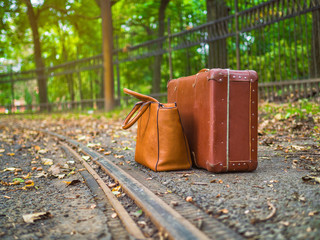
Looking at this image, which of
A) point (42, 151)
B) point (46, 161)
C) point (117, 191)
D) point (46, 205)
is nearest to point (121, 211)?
point (117, 191)

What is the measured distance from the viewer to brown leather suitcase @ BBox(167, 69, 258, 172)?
111 inches

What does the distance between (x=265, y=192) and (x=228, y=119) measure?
0.75 meters

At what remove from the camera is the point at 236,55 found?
24.0ft

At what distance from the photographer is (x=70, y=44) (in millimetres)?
20688

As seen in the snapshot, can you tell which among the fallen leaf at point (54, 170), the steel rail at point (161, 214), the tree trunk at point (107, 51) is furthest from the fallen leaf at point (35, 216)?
the tree trunk at point (107, 51)

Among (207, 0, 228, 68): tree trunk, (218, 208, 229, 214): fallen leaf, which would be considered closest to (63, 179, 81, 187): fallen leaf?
(218, 208, 229, 214): fallen leaf

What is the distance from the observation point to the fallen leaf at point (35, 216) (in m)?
2.20

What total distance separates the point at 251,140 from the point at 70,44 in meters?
19.6

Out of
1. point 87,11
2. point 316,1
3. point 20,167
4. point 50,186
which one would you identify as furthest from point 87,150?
point 87,11

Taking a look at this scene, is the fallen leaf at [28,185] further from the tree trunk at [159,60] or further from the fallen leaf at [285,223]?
the tree trunk at [159,60]

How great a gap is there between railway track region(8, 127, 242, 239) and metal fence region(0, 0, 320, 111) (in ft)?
14.7

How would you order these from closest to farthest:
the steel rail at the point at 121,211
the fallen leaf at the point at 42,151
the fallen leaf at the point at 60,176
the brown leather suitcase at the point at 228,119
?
1. the steel rail at the point at 121,211
2. the brown leather suitcase at the point at 228,119
3. the fallen leaf at the point at 60,176
4. the fallen leaf at the point at 42,151

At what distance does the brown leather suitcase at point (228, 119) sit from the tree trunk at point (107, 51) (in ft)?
29.7

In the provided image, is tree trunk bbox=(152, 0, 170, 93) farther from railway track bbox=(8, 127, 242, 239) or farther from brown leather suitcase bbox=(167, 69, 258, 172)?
railway track bbox=(8, 127, 242, 239)
